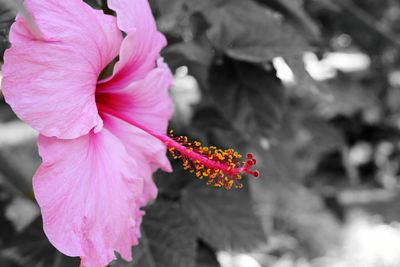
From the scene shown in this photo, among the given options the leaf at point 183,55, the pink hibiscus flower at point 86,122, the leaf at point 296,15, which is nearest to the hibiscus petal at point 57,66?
the pink hibiscus flower at point 86,122

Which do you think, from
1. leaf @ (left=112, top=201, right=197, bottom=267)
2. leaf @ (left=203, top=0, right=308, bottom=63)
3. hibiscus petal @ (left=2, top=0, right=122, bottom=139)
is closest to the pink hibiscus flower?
hibiscus petal @ (left=2, top=0, right=122, bottom=139)

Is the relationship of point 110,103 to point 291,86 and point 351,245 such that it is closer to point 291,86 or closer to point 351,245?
point 291,86

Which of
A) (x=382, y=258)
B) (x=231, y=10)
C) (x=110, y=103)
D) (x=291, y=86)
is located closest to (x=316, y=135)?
(x=291, y=86)

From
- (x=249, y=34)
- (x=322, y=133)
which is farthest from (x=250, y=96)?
(x=322, y=133)

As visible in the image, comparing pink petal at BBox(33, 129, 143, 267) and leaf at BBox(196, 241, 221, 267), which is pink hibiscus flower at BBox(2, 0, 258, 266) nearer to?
pink petal at BBox(33, 129, 143, 267)

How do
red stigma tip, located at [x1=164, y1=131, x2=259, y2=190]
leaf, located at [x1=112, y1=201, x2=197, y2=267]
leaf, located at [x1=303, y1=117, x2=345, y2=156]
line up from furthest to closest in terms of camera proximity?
leaf, located at [x1=303, y1=117, x2=345, y2=156]
leaf, located at [x1=112, y1=201, x2=197, y2=267]
red stigma tip, located at [x1=164, y1=131, x2=259, y2=190]

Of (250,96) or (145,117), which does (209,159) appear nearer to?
(145,117)
